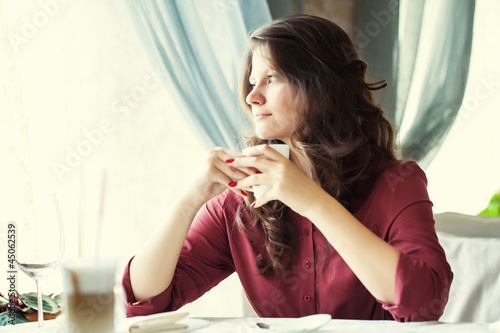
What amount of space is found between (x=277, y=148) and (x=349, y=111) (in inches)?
16.7

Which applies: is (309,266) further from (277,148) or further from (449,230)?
(449,230)

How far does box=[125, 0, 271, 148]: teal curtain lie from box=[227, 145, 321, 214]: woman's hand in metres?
1.03

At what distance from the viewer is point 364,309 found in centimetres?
133

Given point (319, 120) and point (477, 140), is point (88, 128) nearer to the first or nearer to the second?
point (319, 120)

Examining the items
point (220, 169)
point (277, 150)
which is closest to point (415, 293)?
point (277, 150)

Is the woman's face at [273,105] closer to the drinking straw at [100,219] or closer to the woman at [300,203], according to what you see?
the woman at [300,203]

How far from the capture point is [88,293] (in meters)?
0.82

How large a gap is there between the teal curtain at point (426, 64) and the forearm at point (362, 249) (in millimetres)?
1350

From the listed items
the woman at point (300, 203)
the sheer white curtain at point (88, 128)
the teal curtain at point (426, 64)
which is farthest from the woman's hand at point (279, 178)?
the teal curtain at point (426, 64)

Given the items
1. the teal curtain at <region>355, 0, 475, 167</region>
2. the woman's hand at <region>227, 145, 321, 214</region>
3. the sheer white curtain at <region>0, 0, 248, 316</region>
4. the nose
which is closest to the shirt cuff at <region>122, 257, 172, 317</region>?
the woman's hand at <region>227, 145, 321, 214</region>

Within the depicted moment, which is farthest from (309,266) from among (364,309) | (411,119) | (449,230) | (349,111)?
(411,119)

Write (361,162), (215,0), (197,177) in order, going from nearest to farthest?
1. (197,177)
2. (361,162)
3. (215,0)

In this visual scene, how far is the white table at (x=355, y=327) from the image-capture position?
3.06 feet

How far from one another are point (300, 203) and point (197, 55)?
1212 mm
